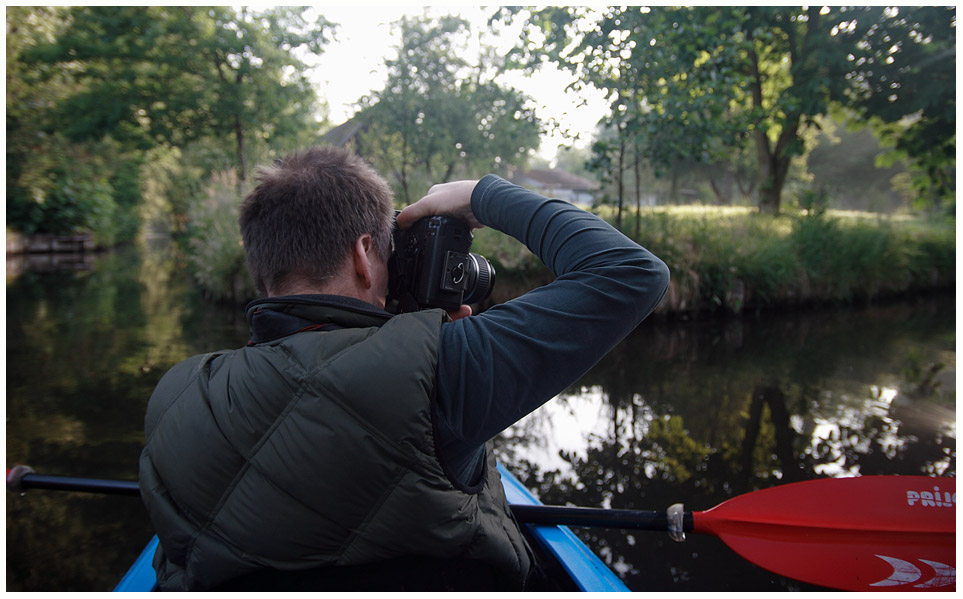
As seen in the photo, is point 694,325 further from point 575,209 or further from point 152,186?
point 152,186

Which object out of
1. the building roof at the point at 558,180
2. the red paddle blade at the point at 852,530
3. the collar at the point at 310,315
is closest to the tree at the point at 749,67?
the red paddle blade at the point at 852,530

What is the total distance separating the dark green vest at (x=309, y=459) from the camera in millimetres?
926

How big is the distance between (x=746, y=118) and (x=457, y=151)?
5.46 metres

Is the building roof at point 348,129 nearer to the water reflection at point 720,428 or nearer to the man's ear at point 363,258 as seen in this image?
the water reflection at point 720,428

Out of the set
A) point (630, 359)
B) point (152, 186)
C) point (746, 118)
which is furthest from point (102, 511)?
point (152, 186)

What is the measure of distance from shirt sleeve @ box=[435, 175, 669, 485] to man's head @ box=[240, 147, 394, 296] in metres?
0.30

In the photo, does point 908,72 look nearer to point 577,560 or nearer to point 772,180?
point 772,180

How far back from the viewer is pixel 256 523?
969mm

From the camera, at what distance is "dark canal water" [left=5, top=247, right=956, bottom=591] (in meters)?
2.56

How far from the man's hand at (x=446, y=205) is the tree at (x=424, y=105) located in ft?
24.6

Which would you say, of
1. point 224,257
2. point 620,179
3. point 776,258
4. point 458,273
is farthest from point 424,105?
point 458,273

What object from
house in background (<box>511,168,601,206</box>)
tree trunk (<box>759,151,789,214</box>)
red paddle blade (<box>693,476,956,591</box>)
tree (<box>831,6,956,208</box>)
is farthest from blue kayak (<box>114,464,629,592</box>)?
tree trunk (<box>759,151,789,214</box>)

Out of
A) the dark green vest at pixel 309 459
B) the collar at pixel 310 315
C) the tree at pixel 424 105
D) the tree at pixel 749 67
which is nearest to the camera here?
the dark green vest at pixel 309 459

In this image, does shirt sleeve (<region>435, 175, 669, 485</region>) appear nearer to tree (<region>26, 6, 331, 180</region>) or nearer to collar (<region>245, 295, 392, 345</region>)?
collar (<region>245, 295, 392, 345</region>)
